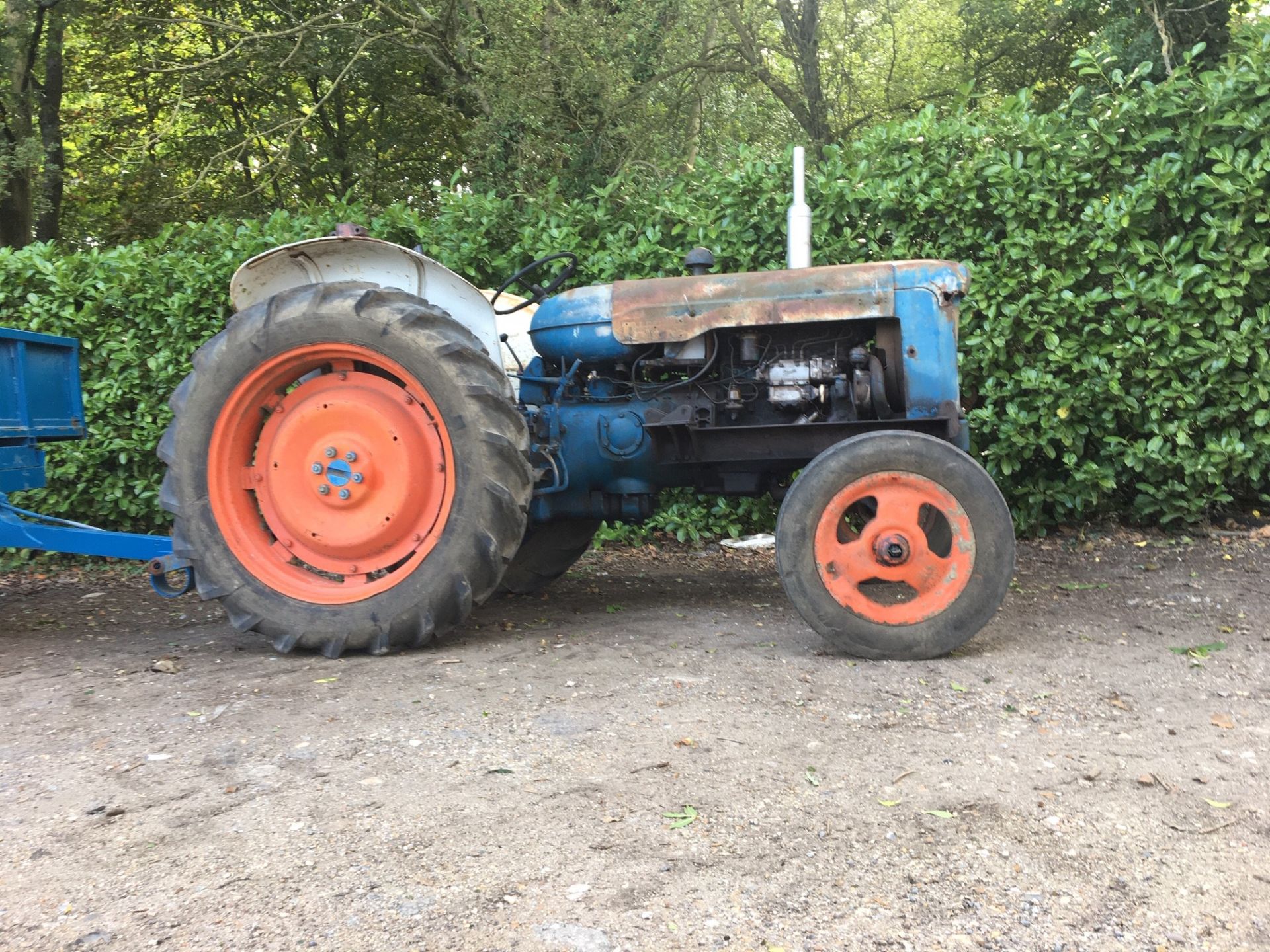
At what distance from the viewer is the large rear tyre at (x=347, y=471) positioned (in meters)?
3.78

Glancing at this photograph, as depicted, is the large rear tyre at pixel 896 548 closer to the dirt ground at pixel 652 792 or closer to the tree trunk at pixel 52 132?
the dirt ground at pixel 652 792

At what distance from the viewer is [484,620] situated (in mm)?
4527

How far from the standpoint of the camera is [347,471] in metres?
3.91

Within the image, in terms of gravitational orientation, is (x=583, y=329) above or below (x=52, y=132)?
below

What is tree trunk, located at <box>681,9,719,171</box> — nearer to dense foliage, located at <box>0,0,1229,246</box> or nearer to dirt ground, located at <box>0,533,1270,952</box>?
dense foliage, located at <box>0,0,1229,246</box>

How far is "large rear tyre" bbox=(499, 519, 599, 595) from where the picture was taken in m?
5.00

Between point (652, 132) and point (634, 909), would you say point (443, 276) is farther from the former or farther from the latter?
point (652, 132)

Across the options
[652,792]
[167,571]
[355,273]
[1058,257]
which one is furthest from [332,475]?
[1058,257]

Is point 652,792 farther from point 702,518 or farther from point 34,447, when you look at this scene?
point 702,518

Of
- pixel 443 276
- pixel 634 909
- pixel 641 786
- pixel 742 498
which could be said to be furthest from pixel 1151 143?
pixel 634 909

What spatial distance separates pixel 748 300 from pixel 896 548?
3.66 ft

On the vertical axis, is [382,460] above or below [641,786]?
above

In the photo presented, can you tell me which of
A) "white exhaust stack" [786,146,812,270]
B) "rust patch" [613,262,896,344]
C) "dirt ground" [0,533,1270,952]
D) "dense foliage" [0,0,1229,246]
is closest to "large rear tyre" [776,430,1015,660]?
"dirt ground" [0,533,1270,952]

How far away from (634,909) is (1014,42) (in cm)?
1473
